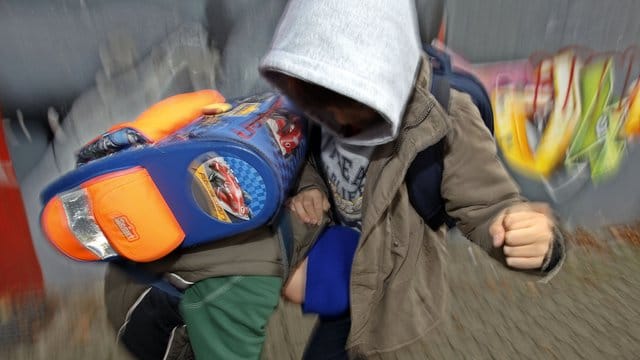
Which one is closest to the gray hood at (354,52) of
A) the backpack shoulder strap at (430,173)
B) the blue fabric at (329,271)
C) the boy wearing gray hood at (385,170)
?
the boy wearing gray hood at (385,170)

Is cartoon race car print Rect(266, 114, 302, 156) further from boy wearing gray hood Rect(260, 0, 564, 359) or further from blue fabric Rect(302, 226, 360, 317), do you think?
blue fabric Rect(302, 226, 360, 317)

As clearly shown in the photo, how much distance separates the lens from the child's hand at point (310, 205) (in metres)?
1.42

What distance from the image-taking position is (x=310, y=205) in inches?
56.9

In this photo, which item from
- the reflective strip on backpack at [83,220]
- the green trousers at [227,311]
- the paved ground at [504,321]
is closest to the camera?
the reflective strip on backpack at [83,220]

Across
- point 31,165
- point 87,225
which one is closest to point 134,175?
point 87,225

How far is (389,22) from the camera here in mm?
1151

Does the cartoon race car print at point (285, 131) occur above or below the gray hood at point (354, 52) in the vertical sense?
below

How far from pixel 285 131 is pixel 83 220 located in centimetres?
47

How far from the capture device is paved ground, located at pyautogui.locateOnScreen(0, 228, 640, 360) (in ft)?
7.71

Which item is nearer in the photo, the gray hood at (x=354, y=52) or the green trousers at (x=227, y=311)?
the gray hood at (x=354, y=52)

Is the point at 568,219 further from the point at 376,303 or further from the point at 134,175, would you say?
the point at 134,175

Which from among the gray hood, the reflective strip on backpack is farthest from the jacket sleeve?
the reflective strip on backpack

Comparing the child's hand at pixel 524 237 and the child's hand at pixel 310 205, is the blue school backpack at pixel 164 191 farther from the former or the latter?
the child's hand at pixel 524 237

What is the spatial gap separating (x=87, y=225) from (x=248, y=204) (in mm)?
319
